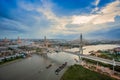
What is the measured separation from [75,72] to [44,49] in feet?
44.1

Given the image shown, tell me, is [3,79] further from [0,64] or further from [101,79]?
[101,79]

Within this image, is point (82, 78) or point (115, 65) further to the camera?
point (115, 65)

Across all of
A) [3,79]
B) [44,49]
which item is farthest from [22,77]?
[44,49]

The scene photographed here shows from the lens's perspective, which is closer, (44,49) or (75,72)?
(75,72)

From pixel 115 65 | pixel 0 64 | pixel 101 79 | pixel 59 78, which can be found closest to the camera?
pixel 101 79

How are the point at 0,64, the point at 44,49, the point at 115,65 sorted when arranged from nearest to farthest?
the point at 115,65 → the point at 0,64 → the point at 44,49

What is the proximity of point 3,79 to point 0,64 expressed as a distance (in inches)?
157

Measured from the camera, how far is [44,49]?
2022 cm

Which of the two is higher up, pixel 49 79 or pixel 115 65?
pixel 115 65

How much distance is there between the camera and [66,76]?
22.2 ft

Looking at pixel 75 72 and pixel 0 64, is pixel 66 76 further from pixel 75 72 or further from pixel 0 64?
pixel 0 64

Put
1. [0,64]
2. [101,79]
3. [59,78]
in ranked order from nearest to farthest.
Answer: [101,79]
[59,78]
[0,64]

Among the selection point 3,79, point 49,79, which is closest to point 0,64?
point 3,79

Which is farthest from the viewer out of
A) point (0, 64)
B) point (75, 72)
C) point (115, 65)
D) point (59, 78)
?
point (0, 64)
